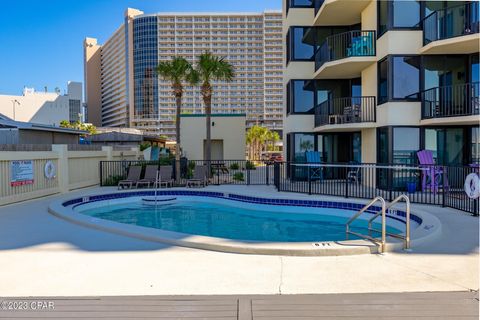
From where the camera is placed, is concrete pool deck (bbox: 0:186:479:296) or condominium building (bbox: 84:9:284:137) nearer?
concrete pool deck (bbox: 0:186:479:296)

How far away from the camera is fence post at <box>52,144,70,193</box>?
12.9 meters

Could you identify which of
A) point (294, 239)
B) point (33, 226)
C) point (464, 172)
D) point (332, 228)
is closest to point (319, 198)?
point (332, 228)

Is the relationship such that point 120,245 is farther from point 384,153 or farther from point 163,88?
point 163,88

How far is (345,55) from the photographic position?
1571 cm

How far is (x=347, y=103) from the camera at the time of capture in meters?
16.5

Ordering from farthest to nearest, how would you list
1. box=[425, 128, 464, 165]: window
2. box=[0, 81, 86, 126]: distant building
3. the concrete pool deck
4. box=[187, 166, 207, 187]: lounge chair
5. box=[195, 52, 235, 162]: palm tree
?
box=[0, 81, 86, 126]: distant building < box=[195, 52, 235, 162]: palm tree < box=[187, 166, 207, 187]: lounge chair < box=[425, 128, 464, 165]: window < the concrete pool deck

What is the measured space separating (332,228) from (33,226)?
21.4 feet

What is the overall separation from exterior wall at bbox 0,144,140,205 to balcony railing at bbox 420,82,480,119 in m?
12.6

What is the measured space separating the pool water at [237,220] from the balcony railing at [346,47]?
727 centimetres

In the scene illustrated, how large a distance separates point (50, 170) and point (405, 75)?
40.6ft

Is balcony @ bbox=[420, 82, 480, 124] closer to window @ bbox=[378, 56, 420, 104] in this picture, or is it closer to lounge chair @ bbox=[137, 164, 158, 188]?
window @ bbox=[378, 56, 420, 104]

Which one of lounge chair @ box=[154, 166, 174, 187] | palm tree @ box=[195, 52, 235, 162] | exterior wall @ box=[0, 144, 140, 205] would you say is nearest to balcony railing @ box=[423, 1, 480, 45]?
palm tree @ box=[195, 52, 235, 162]

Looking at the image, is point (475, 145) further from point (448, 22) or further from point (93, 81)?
point (93, 81)

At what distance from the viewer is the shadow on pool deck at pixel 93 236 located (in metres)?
5.79
